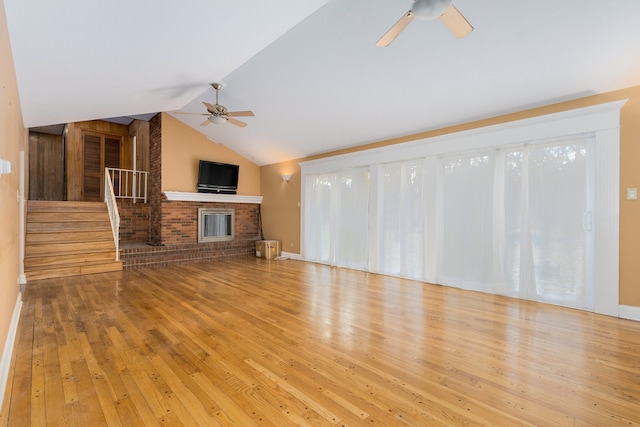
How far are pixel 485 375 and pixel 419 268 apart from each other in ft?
9.99

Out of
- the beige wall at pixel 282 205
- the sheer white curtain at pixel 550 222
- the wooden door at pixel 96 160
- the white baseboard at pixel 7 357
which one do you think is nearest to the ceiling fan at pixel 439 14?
the sheer white curtain at pixel 550 222

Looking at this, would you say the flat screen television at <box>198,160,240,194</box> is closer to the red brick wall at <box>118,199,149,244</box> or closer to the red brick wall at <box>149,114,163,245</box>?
the red brick wall at <box>149,114,163,245</box>

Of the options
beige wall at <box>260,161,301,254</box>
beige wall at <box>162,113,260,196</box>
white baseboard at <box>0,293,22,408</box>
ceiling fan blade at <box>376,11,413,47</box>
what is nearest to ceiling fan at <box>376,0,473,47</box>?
ceiling fan blade at <box>376,11,413,47</box>

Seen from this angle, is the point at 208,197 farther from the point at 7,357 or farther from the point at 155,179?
the point at 7,357

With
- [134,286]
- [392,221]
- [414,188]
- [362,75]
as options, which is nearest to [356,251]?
[392,221]

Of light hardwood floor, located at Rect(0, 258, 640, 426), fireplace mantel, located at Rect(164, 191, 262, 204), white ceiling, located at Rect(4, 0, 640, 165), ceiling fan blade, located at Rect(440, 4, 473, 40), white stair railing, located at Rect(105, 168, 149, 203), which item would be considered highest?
white ceiling, located at Rect(4, 0, 640, 165)

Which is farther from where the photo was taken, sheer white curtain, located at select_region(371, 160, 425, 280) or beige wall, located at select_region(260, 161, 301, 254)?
beige wall, located at select_region(260, 161, 301, 254)

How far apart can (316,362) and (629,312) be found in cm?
366

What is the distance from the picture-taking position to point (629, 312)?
3.39m

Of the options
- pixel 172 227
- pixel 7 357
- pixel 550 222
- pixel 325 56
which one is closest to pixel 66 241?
pixel 172 227

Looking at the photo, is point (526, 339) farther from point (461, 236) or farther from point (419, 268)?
point (419, 268)

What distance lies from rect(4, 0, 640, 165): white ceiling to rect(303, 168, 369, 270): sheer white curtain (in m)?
1.58

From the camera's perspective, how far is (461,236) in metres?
4.70

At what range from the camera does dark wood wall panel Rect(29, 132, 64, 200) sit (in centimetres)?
895
